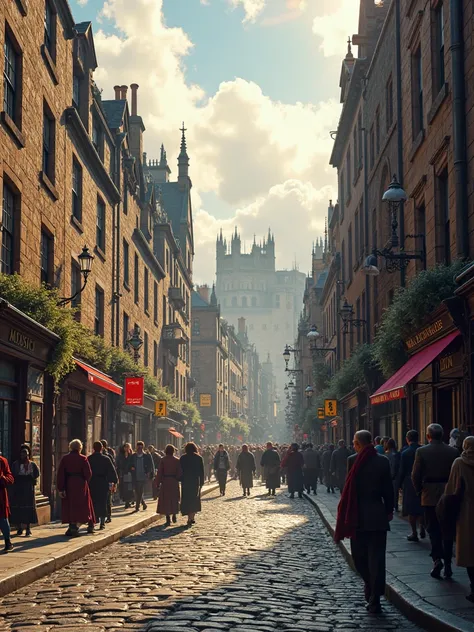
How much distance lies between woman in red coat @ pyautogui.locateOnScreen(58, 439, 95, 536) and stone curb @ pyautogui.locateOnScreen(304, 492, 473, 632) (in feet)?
22.8

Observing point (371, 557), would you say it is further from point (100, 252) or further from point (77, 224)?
point (100, 252)

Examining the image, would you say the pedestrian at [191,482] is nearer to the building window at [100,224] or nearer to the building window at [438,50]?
the building window at [438,50]

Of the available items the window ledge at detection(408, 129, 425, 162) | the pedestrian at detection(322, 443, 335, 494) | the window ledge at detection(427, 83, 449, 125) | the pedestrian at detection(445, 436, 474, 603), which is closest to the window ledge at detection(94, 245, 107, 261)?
the window ledge at detection(408, 129, 425, 162)

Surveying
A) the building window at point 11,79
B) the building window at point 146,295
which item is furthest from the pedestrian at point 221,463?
A: the building window at point 11,79

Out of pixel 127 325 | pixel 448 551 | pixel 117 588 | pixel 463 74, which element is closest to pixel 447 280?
pixel 463 74

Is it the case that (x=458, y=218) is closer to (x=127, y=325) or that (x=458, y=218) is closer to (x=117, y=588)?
(x=117, y=588)

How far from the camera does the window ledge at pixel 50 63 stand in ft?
65.9

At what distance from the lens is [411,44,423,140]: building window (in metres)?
20.7

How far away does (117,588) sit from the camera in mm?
10094

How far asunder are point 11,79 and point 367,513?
1199cm

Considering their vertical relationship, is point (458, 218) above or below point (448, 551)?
above

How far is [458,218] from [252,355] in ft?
461

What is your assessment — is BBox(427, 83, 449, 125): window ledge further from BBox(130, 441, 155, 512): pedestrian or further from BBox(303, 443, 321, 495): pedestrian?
BBox(303, 443, 321, 495): pedestrian

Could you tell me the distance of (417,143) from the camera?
19.7 meters
